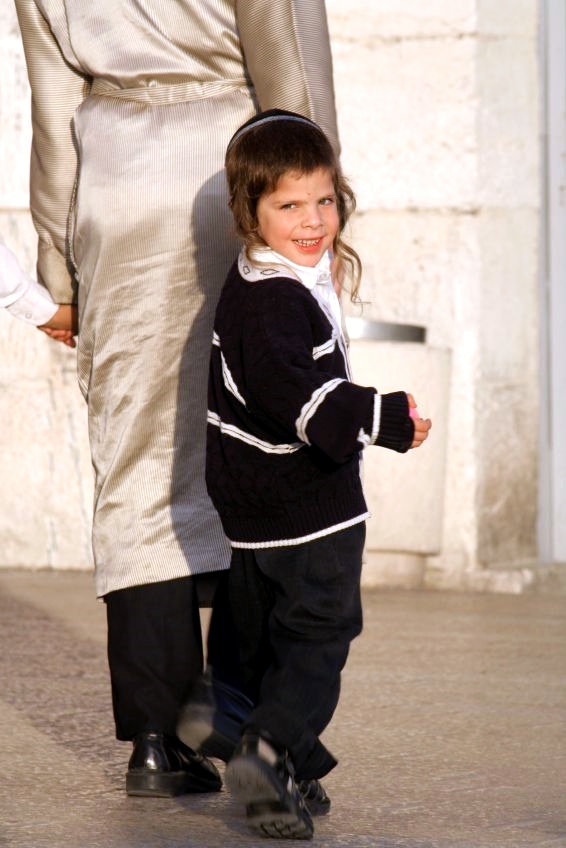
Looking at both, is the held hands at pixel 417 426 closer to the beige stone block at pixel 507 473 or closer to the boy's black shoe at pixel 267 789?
the boy's black shoe at pixel 267 789

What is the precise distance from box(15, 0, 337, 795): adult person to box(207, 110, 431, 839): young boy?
24 cm

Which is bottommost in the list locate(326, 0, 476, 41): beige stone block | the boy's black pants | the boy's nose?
the boy's black pants

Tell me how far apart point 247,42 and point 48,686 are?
180 centimetres

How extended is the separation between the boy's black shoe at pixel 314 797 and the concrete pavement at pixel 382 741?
0.02 metres

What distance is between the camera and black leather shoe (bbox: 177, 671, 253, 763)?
280 cm

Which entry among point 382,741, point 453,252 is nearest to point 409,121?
point 453,252

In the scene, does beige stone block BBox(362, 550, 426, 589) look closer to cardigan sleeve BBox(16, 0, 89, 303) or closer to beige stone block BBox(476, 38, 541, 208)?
beige stone block BBox(476, 38, 541, 208)

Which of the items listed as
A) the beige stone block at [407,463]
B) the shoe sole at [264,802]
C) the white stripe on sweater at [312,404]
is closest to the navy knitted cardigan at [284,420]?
the white stripe on sweater at [312,404]

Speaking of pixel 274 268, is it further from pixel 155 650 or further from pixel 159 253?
pixel 155 650

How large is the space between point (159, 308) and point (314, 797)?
0.91 m

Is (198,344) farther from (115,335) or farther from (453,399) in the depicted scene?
(453,399)

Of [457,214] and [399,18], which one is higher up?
[399,18]

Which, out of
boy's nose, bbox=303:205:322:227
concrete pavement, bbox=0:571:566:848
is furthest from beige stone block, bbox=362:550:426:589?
boy's nose, bbox=303:205:322:227

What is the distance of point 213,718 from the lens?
9.22 feet
